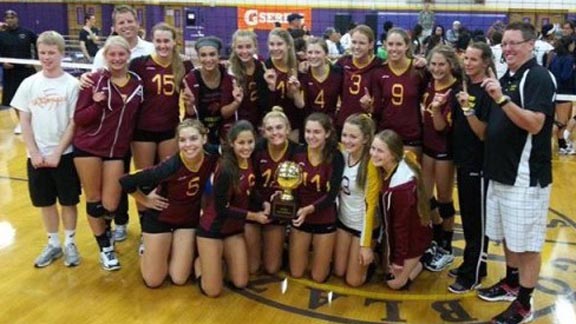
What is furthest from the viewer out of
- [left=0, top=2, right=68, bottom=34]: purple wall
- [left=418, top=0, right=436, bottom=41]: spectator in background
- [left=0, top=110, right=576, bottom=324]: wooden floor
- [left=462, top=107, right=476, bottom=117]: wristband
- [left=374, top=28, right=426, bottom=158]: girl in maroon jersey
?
[left=0, top=2, right=68, bottom=34]: purple wall

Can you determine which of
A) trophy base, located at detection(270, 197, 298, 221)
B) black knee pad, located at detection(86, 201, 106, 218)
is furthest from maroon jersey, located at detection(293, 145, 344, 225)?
black knee pad, located at detection(86, 201, 106, 218)

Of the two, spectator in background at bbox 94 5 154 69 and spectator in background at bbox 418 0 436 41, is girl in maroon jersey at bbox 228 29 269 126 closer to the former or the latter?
spectator in background at bbox 94 5 154 69

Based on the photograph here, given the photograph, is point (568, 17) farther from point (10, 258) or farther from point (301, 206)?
point (10, 258)

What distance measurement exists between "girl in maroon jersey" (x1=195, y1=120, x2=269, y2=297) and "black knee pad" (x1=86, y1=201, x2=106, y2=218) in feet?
2.22

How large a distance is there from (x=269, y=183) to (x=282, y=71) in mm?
813

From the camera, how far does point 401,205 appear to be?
3.42 meters

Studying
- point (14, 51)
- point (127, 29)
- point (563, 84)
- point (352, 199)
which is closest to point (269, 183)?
point (352, 199)

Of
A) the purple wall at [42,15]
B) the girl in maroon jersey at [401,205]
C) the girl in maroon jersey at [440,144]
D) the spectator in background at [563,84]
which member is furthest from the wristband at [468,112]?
the purple wall at [42,15]

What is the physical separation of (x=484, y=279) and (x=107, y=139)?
244cm

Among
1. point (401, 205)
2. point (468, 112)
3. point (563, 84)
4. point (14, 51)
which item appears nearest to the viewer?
point (468, 112)

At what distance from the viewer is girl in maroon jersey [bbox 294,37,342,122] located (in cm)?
400

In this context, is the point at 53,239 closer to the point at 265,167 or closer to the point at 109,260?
the point at 109,260

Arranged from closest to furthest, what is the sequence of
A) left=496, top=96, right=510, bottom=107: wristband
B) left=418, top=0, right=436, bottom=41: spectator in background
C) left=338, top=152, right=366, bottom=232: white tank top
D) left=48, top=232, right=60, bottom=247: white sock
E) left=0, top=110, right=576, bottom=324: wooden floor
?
left=496, top=96, right=510, bottom=107: wristband < left=0, top=110, right=576, bottom=324: wooden floor < left=338, top=152, right=366, bottom=232: white tank top < left=48, top=232, right=60, bottom=247: white sock < left=418, top=0, right=436, bottom=41: spectator in background

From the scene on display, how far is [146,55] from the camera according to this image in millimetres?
3957
